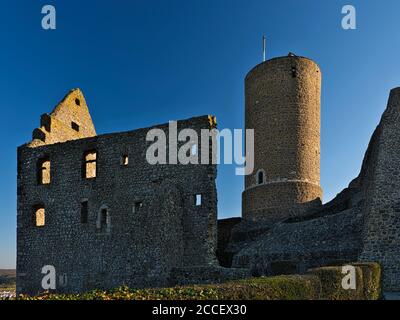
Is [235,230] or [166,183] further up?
[166,183]

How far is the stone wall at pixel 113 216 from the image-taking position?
52.1 ft

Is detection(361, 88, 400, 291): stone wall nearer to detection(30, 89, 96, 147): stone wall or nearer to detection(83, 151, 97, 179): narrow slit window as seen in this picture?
detection(83, 151, 97, 179): narrow slit window

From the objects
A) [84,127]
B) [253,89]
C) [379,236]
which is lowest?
[379,236]

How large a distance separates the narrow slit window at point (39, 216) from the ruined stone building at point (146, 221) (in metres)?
0.05

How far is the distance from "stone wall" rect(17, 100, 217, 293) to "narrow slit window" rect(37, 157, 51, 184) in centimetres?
23

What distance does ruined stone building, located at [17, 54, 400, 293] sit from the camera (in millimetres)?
15156

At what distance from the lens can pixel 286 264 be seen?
1708cm

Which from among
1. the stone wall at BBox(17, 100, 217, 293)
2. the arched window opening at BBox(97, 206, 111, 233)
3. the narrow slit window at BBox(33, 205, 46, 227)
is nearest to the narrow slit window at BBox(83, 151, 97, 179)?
the stone wall at BBox(17, 100, 217, 293)

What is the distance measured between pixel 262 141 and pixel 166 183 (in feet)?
46.0

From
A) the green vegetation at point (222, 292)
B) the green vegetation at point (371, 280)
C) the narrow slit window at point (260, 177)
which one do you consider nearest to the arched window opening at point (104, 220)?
the green vegetation at point (371, 280)
